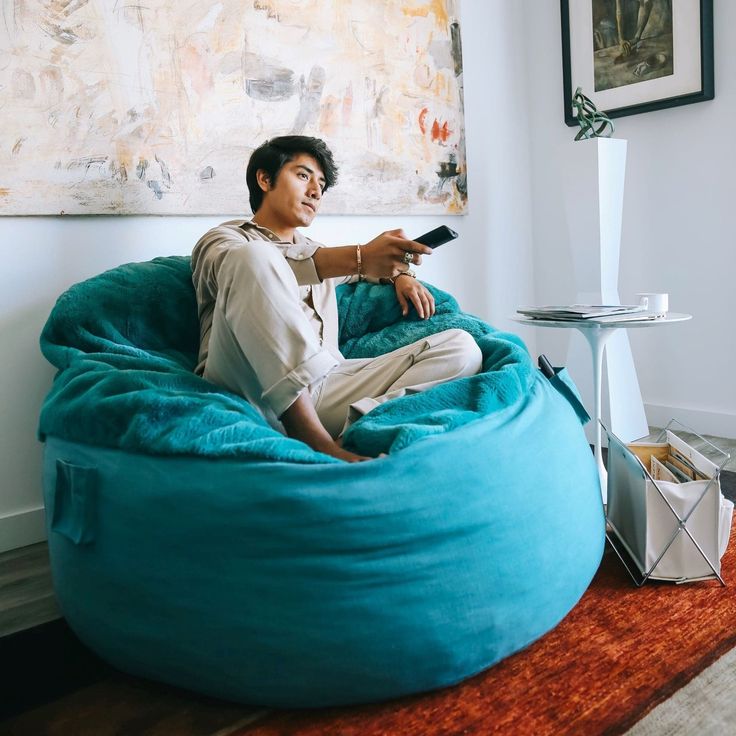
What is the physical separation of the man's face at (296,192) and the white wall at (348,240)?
39 cm

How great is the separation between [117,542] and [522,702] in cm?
67

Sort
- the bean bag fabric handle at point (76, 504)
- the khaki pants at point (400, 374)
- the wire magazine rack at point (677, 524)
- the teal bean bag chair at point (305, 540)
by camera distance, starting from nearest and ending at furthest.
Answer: the teal bean bag chair at point (305, 540) < the bean bag fabric handle at point (76, 504) < the wire magazine rack at point (677, 524) < the khaki pants at point (400, 374)

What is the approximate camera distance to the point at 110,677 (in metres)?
1.27

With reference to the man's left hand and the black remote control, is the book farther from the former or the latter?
the black remote control

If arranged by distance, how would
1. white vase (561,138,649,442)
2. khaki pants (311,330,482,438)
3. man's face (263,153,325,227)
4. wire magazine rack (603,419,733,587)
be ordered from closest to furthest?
1. wire magazine rack (603,419,733,587)
2. khaki pants (311,330,482,438)
3. man's face (263,153,325,227)
4. white vase (561,138,649,442)

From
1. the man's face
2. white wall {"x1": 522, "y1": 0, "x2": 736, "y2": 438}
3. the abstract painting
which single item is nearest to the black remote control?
the man's face

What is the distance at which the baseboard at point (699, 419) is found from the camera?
2629 millimetres

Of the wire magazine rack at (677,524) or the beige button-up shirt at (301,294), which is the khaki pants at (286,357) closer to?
the beige button-up shirt at (301,294)

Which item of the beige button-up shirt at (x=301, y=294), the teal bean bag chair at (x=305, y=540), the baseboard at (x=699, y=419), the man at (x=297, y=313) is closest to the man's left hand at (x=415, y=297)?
the man at (x=297, y=313)

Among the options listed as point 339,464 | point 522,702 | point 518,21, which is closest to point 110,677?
point 339,464

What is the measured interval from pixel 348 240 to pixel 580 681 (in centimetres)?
170

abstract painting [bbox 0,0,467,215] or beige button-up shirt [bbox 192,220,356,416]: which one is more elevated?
abstract painting [bbox 0,0,467,215]

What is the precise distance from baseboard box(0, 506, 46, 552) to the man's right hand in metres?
1.08

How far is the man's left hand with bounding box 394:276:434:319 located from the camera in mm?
1875
